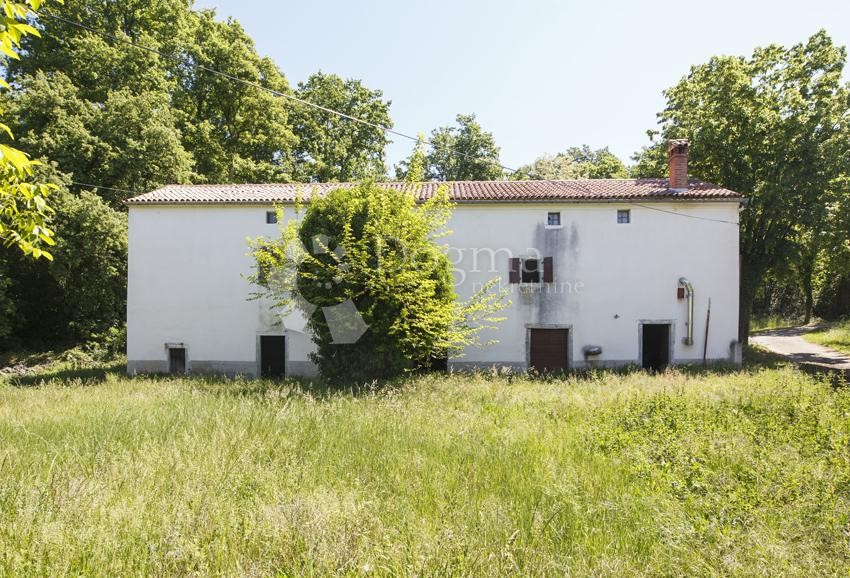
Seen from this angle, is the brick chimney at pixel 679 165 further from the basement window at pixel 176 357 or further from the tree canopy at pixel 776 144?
the basement window at pixel 176 357

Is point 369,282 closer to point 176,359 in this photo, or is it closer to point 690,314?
point 176,359

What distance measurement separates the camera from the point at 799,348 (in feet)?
69.3

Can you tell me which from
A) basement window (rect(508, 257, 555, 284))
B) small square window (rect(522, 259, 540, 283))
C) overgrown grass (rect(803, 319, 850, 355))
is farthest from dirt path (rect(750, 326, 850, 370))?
small square window (rect(522, 259, 540, 283))

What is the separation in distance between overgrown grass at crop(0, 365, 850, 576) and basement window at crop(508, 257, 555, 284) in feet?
23.1

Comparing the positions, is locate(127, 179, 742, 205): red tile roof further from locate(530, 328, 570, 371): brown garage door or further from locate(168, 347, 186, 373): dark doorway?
locate(168, 347, 186, 373): dark doorway

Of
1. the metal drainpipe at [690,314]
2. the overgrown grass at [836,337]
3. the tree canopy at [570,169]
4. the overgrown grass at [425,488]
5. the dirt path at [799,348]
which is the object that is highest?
the tree canopy at [570,169]

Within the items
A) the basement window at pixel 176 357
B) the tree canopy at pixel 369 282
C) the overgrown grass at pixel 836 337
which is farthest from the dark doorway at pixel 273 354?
the overgrown grass at pixel 836 337

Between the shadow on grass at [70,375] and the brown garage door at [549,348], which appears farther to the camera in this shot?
the brown garage door at [549,348]

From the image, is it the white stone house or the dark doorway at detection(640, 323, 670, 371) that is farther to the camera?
the dark doorway at detection(640, 323, 670, 371)

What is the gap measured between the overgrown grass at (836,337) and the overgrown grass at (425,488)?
17677 millimetres

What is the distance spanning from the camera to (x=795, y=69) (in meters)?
17.7

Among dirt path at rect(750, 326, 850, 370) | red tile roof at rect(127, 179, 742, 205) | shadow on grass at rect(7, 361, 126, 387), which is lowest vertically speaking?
shadow on grass at rect(7, 361, 126, 387)

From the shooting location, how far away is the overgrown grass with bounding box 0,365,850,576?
3396 mm

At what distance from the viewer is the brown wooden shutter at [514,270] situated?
582 inches
